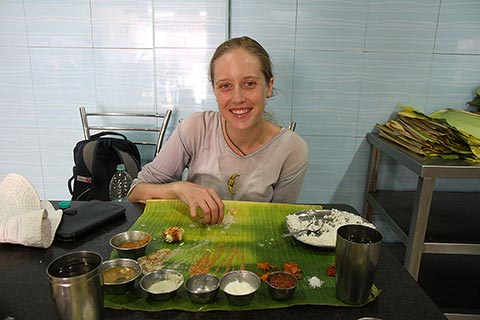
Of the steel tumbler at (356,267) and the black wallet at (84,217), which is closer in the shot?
the steel tumbler at (356,267)

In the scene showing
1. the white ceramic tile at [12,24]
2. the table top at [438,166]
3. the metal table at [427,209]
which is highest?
the white ceramic tile at [12,24]

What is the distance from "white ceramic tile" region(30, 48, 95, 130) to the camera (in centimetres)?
222

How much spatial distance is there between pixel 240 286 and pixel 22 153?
2183mm

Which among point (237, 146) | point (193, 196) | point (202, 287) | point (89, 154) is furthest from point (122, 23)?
point (202, 287)

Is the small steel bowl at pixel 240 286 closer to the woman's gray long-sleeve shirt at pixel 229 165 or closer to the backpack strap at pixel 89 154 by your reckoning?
the woman's gray long-sleeve shirt at pixel 229 165

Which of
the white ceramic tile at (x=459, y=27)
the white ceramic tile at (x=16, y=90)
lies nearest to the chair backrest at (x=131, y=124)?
the white ceramic tile at (x=16, y=90)

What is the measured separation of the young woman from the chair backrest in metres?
0.64

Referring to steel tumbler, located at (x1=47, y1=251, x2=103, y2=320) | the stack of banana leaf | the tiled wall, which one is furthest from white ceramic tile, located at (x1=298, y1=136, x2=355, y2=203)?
steel tumbler, located at (x1=47, y1=251, x2=103, y2=320)

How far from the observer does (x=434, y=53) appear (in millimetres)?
2074

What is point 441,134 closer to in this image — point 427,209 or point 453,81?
point 427,209

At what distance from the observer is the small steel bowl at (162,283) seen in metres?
0.75

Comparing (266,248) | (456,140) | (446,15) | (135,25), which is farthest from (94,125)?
(446,15)

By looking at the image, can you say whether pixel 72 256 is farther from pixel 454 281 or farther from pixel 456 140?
pixel 454 281

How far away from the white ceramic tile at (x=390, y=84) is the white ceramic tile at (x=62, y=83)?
1.70 meters
